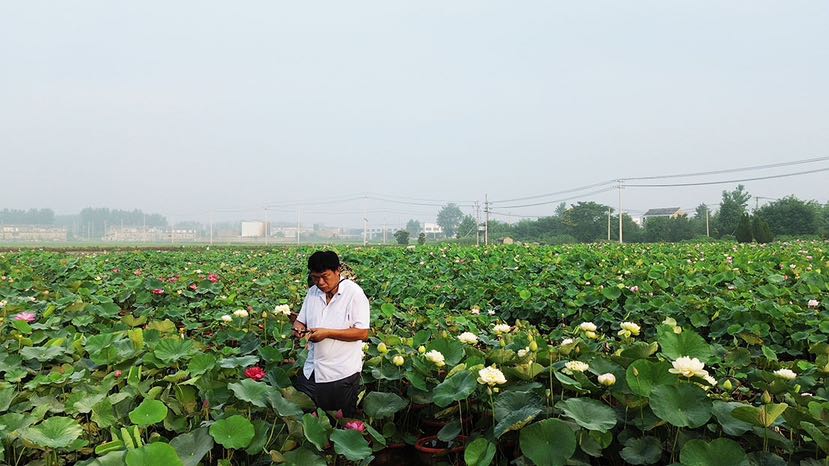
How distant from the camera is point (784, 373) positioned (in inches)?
81.1

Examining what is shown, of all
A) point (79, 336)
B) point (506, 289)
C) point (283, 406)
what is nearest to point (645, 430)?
point (283, 406)

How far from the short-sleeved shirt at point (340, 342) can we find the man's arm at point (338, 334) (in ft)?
0.10

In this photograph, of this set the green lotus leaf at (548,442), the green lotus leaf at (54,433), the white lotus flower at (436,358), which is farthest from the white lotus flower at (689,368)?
the green lotus leaf at (54,433)

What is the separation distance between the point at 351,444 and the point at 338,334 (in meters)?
0.67

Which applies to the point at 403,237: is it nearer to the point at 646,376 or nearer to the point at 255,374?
the point at 255,374

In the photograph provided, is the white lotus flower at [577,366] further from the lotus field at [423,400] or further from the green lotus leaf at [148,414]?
the green lotus leaf at [148,414]

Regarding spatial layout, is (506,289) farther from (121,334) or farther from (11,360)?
(11,360)

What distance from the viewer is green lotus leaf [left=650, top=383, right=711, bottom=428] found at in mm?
1751

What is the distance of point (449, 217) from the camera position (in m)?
103

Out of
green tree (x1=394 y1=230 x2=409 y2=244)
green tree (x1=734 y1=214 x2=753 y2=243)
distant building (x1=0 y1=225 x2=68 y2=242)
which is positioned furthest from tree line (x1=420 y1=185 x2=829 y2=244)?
distant building (x1=0 y1=225 x2=68 y2=242)

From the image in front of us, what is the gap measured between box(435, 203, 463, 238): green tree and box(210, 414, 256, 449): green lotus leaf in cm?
9734

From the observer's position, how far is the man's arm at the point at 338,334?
8.33 ft

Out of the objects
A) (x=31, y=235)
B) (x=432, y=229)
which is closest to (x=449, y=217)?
(x=432, y=229)

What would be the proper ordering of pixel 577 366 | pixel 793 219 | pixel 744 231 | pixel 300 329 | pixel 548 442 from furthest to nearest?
pixel 793 219 < pixel 744 231 < pixel 300 329 < pixel 577 366 < pixel 548 442
